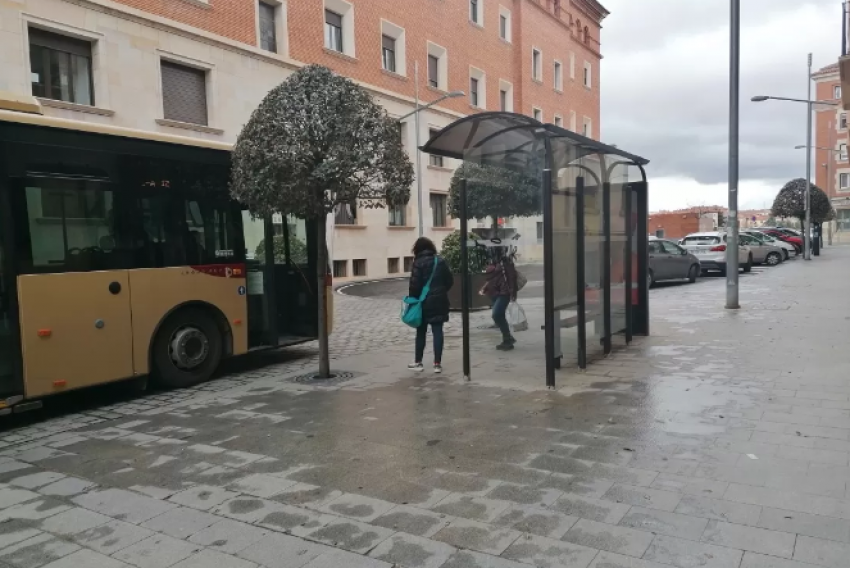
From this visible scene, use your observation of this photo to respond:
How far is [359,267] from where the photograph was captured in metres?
28.5

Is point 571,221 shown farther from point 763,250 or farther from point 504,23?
point 504,23

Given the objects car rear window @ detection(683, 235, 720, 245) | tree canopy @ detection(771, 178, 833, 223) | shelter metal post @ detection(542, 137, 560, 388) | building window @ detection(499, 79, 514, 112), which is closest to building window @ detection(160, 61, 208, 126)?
shelter metal post @ detection(542, 137, 560, 388)

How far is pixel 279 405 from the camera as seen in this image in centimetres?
684

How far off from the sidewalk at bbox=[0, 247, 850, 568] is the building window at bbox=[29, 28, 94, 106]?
511 inches

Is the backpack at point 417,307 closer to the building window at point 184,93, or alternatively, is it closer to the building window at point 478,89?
the building window at point 184,93

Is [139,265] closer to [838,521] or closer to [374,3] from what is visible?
[838,521]

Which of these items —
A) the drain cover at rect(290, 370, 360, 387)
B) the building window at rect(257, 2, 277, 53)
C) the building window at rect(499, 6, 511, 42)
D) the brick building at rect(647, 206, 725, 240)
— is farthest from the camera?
the brick building at rect(647, 206, 725, 240)

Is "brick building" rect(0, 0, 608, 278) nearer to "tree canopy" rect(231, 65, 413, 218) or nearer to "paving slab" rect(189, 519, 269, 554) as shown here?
"tree canopy" rect(231, 65, 413, 218)

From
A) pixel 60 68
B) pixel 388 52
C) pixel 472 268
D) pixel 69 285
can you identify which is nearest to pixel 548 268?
pixel 69 285

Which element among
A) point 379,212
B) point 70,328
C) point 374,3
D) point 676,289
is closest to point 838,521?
point 70,328

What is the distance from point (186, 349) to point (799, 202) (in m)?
40.0

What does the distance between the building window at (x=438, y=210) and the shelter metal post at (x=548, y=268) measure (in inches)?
1029

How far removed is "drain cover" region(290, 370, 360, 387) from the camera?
7.84 metres

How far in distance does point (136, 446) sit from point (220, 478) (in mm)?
1336
